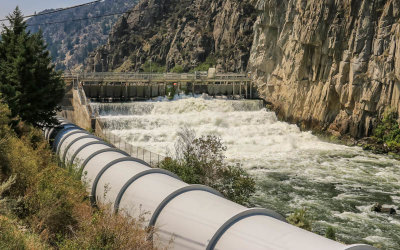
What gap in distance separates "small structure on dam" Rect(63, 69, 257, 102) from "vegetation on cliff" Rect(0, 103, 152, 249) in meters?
36.4

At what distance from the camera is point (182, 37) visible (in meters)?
116

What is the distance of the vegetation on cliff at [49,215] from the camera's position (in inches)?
355

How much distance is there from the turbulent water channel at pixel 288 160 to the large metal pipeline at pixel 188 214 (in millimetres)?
12449

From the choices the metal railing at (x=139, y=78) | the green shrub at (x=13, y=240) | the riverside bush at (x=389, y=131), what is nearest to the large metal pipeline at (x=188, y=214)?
the green shrub at (x=13, y=240)

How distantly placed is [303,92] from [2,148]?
4103 centimetres

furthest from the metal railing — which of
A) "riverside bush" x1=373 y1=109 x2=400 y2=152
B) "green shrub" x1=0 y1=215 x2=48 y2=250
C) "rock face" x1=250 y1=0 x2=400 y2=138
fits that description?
"green shrub" x1=0 y1=215 x2=48 y2=250

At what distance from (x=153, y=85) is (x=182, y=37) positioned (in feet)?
200

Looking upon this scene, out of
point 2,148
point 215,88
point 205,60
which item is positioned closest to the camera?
point 2,148

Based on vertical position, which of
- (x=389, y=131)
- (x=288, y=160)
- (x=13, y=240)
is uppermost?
(x=13, y=240)

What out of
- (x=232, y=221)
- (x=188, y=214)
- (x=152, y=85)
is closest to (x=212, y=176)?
(x=188, y=214)

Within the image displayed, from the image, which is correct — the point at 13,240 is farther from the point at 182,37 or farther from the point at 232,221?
the point at 182,37

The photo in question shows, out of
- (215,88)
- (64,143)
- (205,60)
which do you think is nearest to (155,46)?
(205,60)

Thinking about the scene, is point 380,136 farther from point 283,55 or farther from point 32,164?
point 32,164

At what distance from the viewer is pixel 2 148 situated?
51.6 feet
